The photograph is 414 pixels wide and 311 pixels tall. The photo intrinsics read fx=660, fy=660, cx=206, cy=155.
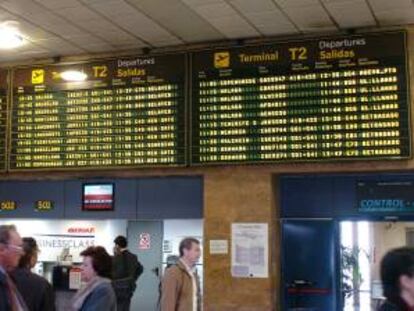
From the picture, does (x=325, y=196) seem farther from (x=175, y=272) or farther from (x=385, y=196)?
(x=175, y=272)

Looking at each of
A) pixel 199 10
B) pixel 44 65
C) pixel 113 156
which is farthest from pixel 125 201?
pixel 199 10

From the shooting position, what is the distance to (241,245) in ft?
24.2

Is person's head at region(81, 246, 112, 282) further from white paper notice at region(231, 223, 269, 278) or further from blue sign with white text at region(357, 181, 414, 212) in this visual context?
blue sign with white text at region(357, 181, 414, 212)

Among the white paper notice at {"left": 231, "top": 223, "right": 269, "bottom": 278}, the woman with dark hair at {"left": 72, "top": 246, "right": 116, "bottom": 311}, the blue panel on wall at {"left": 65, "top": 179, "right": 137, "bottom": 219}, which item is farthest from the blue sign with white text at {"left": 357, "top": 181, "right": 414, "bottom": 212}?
the woman with dark hair at {"left": 72, "top": 246, "right": 116, "bottom": 311}

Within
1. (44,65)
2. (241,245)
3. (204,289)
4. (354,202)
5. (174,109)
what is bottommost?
(204,289)

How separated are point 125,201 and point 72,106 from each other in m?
1.34

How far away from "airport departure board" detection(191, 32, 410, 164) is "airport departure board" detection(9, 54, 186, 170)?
12.5 inches

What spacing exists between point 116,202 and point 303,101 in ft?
8.73

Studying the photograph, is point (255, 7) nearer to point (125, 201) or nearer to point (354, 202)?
point (354, 202)

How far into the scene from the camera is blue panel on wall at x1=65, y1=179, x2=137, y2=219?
8094 millimetres

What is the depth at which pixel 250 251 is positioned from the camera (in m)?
7.34

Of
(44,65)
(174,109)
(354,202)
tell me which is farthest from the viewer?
(44,65)

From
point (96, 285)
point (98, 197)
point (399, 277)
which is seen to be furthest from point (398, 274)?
point (98, 197)

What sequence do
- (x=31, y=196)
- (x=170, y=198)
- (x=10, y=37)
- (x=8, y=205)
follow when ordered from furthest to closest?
(x=8, y=205)
(x=31, y=196)
(x=170, y=198)
(x=10, y=37)
